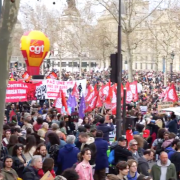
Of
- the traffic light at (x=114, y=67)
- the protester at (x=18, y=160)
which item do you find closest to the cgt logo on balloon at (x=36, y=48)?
the traffic light at (x=114, y=67)

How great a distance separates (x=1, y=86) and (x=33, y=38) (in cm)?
2210

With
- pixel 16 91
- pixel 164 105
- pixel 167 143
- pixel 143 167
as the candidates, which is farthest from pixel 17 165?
pixel 164 105

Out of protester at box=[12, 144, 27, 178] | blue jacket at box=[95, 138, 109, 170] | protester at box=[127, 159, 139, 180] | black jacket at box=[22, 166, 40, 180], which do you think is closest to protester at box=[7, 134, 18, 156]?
protester at box=[12, 144, 27, 178]

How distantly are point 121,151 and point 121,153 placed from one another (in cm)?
3

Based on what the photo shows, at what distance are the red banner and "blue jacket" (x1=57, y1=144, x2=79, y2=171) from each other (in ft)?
23.9

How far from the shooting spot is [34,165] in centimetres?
742

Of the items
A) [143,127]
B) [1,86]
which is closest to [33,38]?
[143,127]

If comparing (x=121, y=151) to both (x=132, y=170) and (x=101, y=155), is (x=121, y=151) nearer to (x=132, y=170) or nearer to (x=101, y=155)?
(x=101, y=155)

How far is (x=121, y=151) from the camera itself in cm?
876

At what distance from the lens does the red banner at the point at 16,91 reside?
52.4 ft

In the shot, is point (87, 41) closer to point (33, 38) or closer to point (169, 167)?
point (33, 38)

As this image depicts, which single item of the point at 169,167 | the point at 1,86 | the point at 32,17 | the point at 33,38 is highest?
the point at 32,17

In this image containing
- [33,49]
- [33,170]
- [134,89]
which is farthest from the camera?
[33,49]

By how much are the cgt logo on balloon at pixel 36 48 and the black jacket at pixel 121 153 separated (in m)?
18.1
